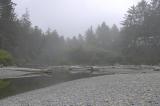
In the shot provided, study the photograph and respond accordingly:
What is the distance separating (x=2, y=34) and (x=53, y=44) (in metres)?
48.9

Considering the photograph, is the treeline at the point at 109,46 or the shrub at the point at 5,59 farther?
the treeline at the point at 109,46

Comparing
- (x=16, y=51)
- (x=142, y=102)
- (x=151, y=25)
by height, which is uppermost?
(x=151, y=25)

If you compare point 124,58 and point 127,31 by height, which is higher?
point 127,31

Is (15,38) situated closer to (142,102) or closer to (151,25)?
(151,25)

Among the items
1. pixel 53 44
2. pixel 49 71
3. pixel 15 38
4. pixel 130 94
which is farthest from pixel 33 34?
pixel 130 94

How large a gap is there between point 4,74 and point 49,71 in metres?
8.81

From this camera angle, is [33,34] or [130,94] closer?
[130,94]

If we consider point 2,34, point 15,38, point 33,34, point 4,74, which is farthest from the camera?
point 33,34

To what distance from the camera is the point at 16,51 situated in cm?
8231

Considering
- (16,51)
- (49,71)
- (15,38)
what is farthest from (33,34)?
(49,71)

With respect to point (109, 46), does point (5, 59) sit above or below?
below

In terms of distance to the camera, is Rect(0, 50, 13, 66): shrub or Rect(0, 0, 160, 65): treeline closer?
Rect(0, 50, 13, 66): shrub

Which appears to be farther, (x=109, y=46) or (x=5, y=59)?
(x=109, y=46)

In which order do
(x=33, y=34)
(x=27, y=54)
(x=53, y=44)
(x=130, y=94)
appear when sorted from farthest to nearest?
1. (x=53, y=44)
2. (x=33, y=34)
3. (x=27, y=54)
4. (x=130, y=94)
